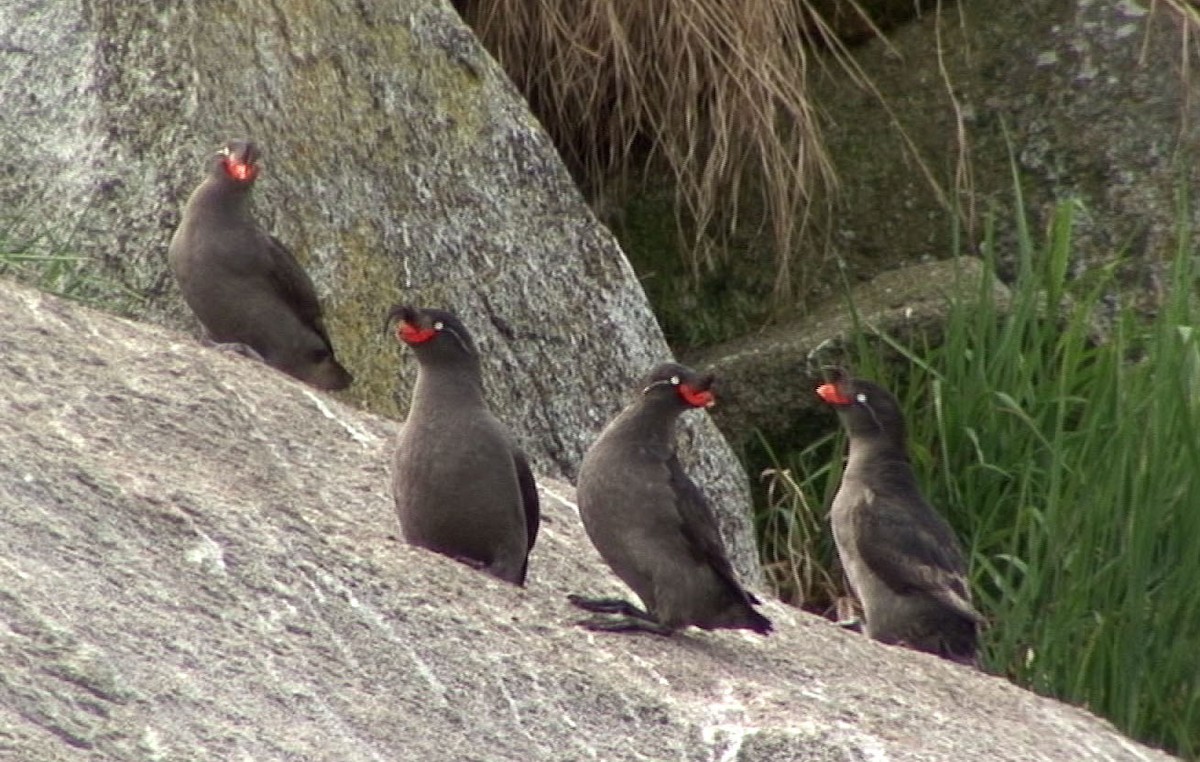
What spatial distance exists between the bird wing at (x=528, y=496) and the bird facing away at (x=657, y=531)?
0.56ft

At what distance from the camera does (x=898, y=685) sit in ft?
18.5

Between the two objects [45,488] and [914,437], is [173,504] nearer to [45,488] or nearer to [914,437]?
[45,488]

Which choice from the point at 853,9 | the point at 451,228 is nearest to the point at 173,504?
the point at 451,228

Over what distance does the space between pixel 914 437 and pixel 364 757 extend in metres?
4.27

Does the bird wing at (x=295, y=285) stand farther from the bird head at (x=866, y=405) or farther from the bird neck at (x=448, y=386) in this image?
the bird head at (x=866, y=405)

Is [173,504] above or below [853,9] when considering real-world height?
below

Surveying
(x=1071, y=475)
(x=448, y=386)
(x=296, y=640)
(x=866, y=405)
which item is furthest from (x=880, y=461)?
(x=296, y=640)

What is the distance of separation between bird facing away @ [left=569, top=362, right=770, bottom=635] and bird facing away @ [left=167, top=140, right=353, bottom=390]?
1.50m

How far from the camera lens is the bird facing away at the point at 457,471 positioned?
565 centimetres

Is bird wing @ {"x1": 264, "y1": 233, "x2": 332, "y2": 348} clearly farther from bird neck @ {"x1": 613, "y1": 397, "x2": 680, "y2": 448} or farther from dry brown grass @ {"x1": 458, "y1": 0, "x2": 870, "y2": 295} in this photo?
dry brown grass @ {"x1": 458, "y1": 0, "x2": 870, "y2": 295}

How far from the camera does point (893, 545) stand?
7156 millimetres

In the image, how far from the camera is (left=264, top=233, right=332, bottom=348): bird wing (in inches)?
271

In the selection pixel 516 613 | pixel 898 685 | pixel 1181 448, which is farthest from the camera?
pixel 1181 448

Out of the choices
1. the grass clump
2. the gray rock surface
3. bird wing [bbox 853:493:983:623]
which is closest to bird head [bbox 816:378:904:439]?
bird wing [bbox 853:493:983:623]
